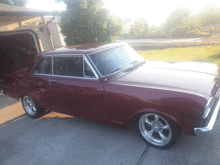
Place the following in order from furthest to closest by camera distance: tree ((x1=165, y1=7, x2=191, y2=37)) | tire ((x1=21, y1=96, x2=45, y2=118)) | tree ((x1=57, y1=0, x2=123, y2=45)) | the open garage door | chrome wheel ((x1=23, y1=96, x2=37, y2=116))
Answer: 1. tree ((x1=165, y1=7, x2=191, y2=37))
2. the open garage door
3. tree ((x1=57, y1=0, x2=123, y2=45))
4. chrome wheel ((x1=23, y1=96, x2=37, y2=116))
5. tire ((x1=21, y1=96, x2=45, y2=118))

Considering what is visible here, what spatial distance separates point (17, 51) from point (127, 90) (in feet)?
32.4

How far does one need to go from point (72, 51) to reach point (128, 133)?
6.63 ft

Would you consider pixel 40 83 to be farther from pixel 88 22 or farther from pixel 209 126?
pixel 88 22

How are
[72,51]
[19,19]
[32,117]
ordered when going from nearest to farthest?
[72,51]
[32,117]
[19,19]

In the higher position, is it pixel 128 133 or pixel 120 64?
pixel 120 64

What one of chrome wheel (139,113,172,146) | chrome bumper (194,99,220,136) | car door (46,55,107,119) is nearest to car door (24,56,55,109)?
car door (46,55,107,119)

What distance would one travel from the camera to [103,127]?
396 centimetres

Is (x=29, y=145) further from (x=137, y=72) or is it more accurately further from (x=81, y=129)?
(x=137, y=72)

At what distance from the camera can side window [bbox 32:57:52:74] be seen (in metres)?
4.14

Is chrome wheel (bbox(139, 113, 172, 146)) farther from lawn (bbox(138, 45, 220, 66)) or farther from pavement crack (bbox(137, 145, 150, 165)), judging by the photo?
lawn (bbox(138, 45, 220, 66))

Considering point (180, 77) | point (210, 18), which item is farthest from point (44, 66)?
point (210, 18)

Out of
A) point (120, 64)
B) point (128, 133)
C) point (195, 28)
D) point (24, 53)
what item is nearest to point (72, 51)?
point (120, 64)

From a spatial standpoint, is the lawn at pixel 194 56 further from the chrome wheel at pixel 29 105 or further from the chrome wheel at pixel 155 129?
the chrome wheel at pixel 29 105

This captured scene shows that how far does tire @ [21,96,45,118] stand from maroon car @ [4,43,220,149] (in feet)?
0.49
